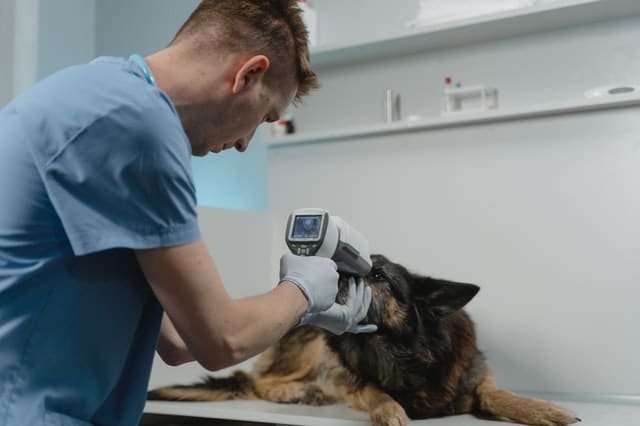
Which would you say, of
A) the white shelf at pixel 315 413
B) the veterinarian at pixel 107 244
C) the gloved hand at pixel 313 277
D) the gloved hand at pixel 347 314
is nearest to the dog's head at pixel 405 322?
the white shelf at pixel 315 413

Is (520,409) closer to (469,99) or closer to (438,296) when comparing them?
(438,296)

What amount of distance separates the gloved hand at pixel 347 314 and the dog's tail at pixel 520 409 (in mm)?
434

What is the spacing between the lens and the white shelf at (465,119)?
1.97m

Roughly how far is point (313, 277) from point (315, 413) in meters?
0.71

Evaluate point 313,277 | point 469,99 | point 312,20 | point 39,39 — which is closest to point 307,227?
point 313,277

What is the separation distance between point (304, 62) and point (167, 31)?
194cm

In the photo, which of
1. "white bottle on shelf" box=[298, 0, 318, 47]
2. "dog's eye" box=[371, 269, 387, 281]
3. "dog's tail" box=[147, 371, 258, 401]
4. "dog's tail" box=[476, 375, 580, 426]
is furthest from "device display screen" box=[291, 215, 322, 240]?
"white bottle on shelf" box=[298, 0, 318, 47]

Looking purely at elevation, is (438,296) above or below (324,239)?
below

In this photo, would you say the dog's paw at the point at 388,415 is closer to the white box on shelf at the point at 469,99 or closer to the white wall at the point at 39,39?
the white box on shelf at the point at 469,99

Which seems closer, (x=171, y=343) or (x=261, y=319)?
(x=261, y=319)

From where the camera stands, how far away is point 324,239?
4.09 feet

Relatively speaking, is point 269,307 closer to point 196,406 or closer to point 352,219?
point 196,406

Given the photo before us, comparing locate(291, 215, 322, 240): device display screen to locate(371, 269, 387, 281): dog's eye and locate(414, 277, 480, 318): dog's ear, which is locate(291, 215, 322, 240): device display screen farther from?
locate(414, 277, 480, 318): dog's ear

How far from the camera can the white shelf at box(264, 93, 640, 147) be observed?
197 centimetres
